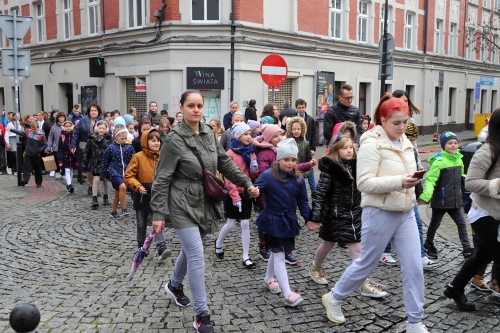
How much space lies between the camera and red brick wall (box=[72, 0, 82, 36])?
2331cm

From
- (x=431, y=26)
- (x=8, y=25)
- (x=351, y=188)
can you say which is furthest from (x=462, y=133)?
(x=351, y=188)

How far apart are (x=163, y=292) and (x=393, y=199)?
2.57 meters

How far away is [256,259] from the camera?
21.5 feet

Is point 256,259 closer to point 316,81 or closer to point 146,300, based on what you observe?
point 146,300

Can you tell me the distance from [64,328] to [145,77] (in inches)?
644

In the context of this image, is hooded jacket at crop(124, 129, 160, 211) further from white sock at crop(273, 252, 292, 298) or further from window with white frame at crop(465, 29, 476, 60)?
window with white frame at crop(465, 29, 476, 60)

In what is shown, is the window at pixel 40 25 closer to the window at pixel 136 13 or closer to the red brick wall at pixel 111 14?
the red brick wall at pixel 111 14

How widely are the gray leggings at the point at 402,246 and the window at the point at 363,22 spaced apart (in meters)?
22.2

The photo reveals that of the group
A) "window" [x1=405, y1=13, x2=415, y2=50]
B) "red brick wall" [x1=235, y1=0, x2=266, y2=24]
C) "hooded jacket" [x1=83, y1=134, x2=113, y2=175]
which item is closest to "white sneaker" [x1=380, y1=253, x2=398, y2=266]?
"hooded jacket" [x1=83, y1=134, x2=113, y2=175]

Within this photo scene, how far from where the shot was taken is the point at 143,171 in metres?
6.70

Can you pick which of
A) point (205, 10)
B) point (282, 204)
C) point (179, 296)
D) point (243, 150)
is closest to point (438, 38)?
point (205, 10)

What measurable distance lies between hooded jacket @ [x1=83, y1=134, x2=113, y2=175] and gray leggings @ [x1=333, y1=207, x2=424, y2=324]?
7020 mm

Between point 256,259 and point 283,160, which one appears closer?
point 283,160

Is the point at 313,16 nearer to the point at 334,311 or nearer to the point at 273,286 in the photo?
the point at 273,286
